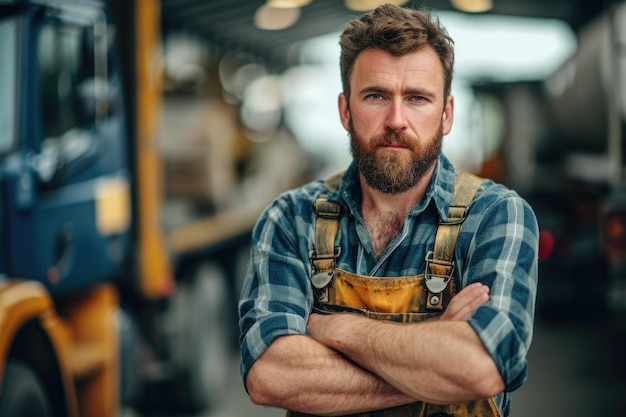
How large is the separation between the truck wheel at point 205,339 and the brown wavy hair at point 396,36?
16.5 feet

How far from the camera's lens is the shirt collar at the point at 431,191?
264 centimetres

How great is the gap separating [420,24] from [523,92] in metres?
11.0

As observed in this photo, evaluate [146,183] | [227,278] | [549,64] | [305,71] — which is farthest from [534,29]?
[146,183]

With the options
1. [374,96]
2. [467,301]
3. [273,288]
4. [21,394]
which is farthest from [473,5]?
[467,301]

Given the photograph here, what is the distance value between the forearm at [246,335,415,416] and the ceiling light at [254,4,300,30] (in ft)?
24.1

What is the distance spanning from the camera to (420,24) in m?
2.57

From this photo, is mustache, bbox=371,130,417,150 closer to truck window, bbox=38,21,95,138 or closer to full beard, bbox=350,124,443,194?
full beard, bbox=350,124,443,194

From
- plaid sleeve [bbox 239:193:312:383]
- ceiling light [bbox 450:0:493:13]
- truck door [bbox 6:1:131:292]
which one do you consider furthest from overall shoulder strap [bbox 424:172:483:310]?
ceiling light [bbox 450:0:493:13]

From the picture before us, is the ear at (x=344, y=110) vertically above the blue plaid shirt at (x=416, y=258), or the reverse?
the ear at (x=344, y=110)

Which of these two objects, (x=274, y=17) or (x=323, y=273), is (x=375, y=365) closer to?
(x=323, y=273)

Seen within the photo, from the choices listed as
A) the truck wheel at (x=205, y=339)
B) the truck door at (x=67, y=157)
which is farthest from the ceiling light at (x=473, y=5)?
the truck door at (x=67, y=157)

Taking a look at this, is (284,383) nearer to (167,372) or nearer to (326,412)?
(326,412)

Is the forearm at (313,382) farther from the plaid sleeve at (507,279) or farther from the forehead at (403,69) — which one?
the forehead at (403,69)

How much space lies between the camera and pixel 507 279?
2479 millimetres
